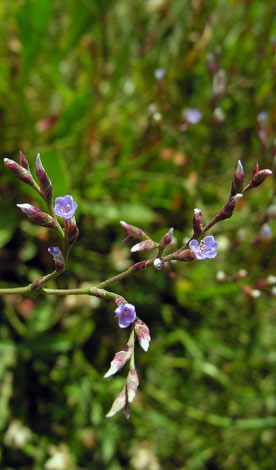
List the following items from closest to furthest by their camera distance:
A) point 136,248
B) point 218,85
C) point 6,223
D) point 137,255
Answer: point 136,248, point 218,85, point 6,223, point 137,255

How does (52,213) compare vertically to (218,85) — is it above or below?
above

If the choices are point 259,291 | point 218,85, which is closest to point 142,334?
point 259,291

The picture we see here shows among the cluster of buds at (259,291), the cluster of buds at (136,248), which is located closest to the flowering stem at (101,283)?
the cluster of buds at (136,248)

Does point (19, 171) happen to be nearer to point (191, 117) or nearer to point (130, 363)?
point (130, 363)

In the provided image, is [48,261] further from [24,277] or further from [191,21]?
[191,21]

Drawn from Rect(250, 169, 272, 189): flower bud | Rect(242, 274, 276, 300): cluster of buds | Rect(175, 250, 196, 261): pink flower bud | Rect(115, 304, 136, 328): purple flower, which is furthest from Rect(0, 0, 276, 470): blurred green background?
Rect(115, 304, 136, 328): purple flower

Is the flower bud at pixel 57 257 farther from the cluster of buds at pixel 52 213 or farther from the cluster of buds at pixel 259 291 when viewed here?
the cluster of buds at pixel 259 291
